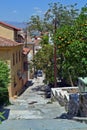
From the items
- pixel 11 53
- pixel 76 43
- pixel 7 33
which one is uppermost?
pixel 7 33

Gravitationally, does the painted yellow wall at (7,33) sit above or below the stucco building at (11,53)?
above

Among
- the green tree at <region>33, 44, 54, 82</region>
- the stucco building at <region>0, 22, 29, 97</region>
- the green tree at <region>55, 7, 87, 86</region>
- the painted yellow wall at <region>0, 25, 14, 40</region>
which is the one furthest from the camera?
the painted yellow wall at <region>0, 25, 14, 40</region>

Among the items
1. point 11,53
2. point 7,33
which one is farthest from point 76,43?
point 7,33

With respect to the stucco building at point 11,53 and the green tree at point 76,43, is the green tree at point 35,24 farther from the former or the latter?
the green tree at point 76,43

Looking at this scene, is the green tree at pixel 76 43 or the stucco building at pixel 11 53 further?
the stucco building at pixel 11 53

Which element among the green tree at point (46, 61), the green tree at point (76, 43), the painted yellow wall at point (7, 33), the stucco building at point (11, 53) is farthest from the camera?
the painted yellow wall at point (7, 33)

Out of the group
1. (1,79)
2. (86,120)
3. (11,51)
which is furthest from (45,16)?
(86,120)

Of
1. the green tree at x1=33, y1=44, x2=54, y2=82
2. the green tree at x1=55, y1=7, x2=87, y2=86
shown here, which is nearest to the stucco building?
the green tree at x1=33, y1=44, x2=54, y2=82

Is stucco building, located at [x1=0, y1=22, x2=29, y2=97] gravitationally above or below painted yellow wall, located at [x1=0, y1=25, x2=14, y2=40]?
below

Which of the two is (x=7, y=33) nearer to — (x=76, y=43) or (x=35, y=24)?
(x=35, y=24)

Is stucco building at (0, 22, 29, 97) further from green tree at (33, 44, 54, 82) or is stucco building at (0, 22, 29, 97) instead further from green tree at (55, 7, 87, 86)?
green tree at (55, 7, 87, 86)

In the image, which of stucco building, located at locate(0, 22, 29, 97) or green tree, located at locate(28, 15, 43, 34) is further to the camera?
green tree, located at locate(28, 15, 43, 34)

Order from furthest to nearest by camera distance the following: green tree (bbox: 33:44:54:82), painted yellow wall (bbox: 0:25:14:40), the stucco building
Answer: painted yellow wall (bbox: 0:25:14:40) → green tree (bbox: 33:44:54:82) → the stucco building

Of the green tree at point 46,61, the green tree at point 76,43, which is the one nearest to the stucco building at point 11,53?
the green tree at point 46,61
